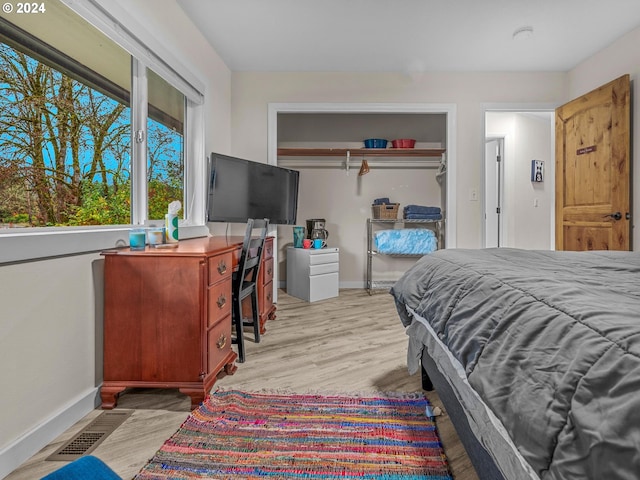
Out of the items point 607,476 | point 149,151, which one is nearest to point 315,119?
point 149,151

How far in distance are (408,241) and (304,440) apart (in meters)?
3.43

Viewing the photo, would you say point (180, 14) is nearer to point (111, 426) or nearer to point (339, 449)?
point (111, 426)

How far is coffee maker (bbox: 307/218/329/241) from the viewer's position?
4.48 m

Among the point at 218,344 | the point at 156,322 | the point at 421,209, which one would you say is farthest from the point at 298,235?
the point at 156,322

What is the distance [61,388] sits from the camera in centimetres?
158

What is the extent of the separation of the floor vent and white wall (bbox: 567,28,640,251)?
12.5ft

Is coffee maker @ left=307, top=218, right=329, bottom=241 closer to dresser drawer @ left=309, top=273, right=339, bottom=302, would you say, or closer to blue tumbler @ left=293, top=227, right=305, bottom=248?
blue tumbler @ left=293, top=227, right=305, bottom=248

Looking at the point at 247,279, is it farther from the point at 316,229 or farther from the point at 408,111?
the point at 408,111

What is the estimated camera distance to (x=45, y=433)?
1.47 m

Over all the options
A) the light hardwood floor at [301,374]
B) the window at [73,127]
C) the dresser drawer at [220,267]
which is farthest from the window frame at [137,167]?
the light hardwood floor at [301,374]

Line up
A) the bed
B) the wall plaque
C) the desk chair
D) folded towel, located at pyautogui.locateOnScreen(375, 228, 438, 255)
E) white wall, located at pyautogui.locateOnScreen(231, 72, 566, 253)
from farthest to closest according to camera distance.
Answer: folded towel, located at pyautogui.locateOnScreen(375, 228, 438, 255)
white wall, located at pyautogui.locateOnScreen(231, 72, 566, 253)
the wall plaque
the desk chair
the bed

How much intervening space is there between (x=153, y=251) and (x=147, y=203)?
0.76m

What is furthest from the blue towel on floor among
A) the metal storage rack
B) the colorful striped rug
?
the metal storage rack

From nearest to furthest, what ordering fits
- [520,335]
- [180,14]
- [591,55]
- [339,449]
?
1. [520,335]
2. [339,449]
3. [180,14]
4. [591,55]
